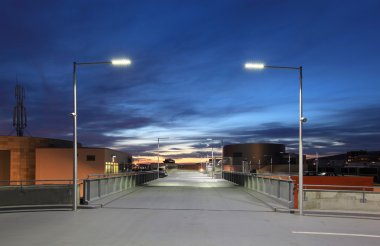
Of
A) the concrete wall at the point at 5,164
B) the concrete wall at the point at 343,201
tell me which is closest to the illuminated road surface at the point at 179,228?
the concrete wall at the point at 343,201

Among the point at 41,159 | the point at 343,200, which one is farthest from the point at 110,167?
the point at 343,200

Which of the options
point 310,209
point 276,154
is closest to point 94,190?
point 310,209

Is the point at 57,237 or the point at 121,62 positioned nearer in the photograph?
the point at 57,237

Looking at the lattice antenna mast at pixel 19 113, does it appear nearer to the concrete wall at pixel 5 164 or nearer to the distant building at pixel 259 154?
the concrete wall at pixel 5 164

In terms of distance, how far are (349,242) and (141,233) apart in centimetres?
539

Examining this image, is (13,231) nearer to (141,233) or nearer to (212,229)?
(141,233)

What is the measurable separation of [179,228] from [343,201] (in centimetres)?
878

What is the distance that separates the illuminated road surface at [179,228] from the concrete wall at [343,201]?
210 centimetres

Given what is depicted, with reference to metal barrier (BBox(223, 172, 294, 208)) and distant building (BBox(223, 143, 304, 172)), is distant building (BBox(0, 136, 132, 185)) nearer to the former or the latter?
metal barrier (BBox(223, 172, 294, 208))

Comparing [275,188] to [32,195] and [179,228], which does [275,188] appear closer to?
[179,228]

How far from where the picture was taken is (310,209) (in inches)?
704

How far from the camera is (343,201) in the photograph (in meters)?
18.1

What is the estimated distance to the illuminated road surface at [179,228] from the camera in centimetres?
1059

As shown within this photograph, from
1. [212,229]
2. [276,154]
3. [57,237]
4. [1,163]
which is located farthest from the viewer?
[276,154]
